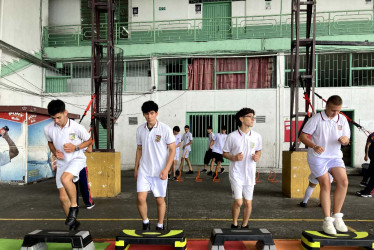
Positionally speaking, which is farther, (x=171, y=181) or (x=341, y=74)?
(x=341, y=74)

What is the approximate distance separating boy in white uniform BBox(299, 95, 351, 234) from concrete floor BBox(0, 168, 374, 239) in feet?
2.87

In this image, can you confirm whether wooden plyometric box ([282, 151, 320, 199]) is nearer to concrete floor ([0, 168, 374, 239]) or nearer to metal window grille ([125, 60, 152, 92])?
concrete floor ([0, 168, 374, 239])

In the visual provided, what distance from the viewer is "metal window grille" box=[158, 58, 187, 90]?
14.6m

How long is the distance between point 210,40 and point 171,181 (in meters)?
7.13

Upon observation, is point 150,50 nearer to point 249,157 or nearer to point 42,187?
point 42,187

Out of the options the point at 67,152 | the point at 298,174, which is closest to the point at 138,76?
the point at 298,174

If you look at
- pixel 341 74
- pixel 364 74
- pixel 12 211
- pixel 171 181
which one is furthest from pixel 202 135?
pixel 12 211

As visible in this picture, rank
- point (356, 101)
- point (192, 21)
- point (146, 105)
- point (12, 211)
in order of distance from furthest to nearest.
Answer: point (192, 21) < point (356, 101) < point (12, 211) < point (146, 105)

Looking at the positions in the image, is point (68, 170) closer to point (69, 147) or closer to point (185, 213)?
point (69, 147)

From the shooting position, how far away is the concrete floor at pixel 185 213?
16.6 feet

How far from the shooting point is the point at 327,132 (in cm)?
444

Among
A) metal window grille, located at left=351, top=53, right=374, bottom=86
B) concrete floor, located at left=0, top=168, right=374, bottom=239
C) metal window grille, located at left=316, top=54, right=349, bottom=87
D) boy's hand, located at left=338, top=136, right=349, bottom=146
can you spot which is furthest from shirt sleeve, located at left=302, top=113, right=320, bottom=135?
metal window grille, located at left=351, top=53, right=374, bottom=86

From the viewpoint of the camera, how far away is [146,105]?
4.27 metres

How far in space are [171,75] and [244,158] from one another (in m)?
10.7
